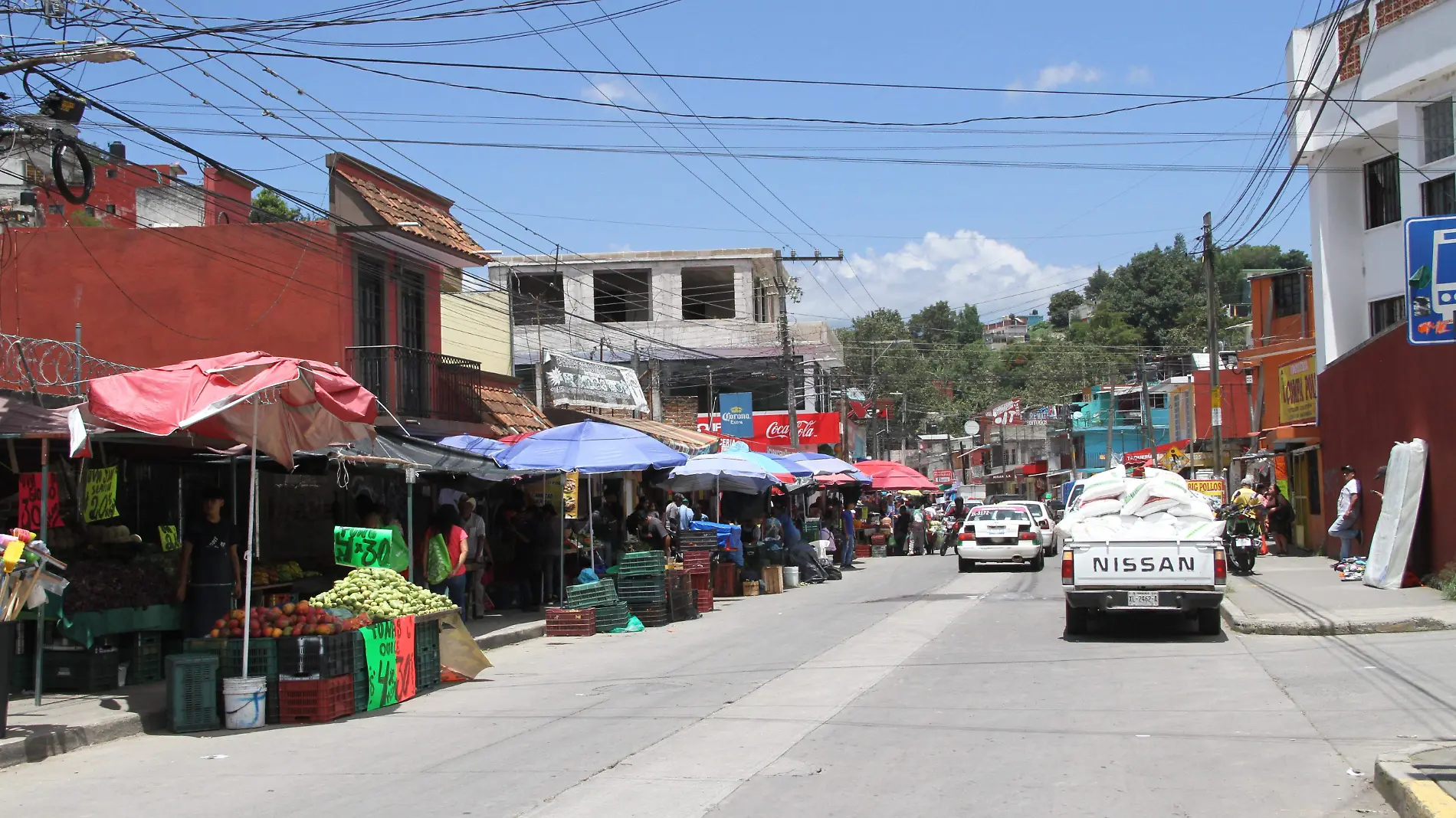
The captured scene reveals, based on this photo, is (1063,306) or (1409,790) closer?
(1409,790)

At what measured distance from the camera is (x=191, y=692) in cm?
1104

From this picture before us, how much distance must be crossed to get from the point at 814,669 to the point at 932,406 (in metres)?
90.2

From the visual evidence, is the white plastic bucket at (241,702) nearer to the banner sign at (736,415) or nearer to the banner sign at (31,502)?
the banner sign at (31,502)

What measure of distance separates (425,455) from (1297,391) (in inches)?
989

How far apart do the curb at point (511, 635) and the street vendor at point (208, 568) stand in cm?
374

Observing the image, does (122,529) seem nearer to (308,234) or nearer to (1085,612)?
(308,234)

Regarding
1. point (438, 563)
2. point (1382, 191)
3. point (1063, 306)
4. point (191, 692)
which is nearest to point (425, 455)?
point (438, 563)

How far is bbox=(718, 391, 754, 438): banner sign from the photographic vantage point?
49.8 metres

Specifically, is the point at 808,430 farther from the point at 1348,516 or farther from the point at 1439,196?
the point at 1348,516

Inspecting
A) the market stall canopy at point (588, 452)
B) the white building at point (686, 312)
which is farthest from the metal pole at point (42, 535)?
the white building at point (686, 312)

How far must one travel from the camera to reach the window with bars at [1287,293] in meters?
46.2

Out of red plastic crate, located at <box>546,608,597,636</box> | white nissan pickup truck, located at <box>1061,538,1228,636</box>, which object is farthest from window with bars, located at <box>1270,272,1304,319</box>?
red plastic crate, located at <box>546,608,597,636</box>

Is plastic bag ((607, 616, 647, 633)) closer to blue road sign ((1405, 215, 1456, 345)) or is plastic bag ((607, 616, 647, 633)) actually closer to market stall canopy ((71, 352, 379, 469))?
market stall canopy ((71, 352, 379, 469))

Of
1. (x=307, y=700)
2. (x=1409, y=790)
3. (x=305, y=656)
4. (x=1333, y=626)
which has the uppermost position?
(x=305, y=656)
